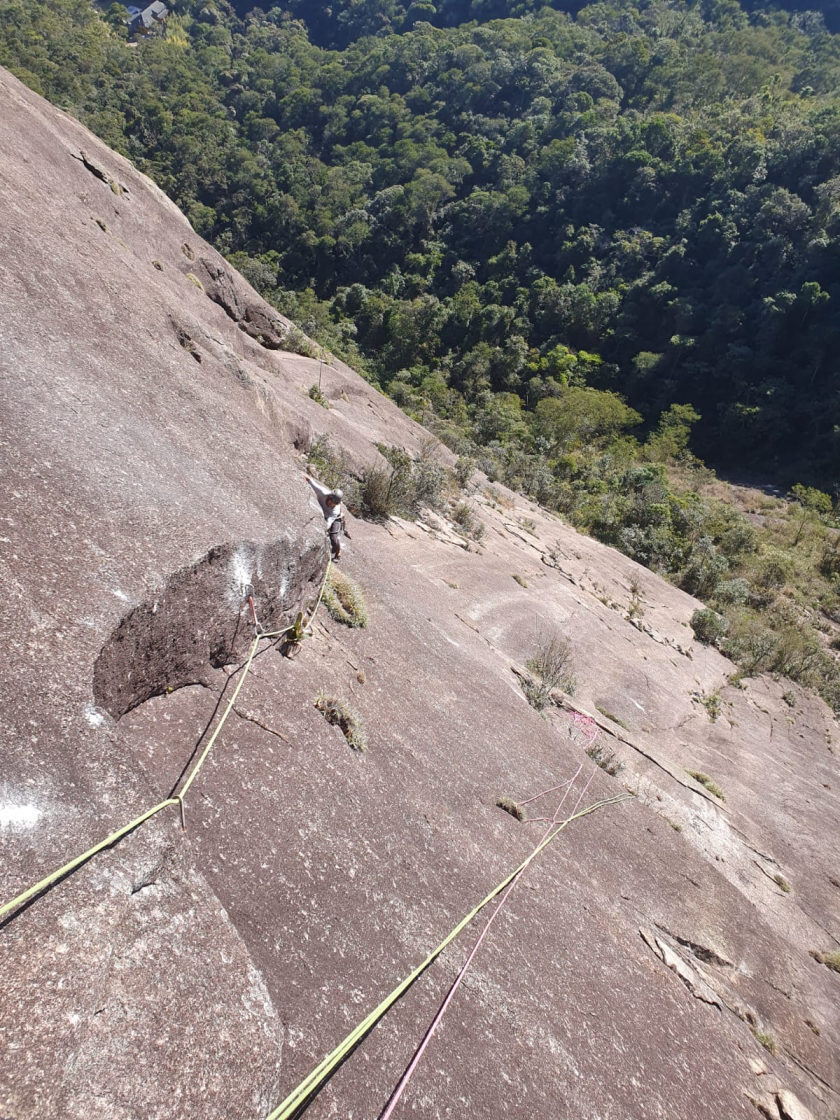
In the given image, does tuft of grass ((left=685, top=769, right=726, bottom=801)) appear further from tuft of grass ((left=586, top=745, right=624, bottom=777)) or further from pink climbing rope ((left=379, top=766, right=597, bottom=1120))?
pink climbing rope ((left=379, top=766, right=597, bottom=1120))

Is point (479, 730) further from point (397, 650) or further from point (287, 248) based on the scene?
point (287, 248)

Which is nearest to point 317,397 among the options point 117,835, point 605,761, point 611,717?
point 611,717

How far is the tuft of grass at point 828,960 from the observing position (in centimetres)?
789

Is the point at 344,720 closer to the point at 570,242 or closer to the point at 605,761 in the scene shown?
the point at 605,761

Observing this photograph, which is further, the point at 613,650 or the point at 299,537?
the point at 613,650

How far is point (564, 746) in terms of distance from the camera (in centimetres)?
853

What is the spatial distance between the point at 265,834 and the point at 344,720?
1.53 metres

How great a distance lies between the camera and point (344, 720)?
18.5 ft

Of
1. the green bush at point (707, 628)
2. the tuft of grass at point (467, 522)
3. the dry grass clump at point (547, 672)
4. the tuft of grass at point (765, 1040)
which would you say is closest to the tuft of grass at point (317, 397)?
the tuft of grass at point (467, 522)

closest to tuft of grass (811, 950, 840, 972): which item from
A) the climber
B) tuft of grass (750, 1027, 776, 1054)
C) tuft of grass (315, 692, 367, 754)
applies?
tuft of grass (750, 1027, 776, 1054)

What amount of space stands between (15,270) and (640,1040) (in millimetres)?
8748

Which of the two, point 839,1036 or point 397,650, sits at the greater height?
point 397,650

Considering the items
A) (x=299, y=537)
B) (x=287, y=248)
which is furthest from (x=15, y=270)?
(x=287, y=248)

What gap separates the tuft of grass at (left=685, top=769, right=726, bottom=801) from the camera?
35.1 ft
